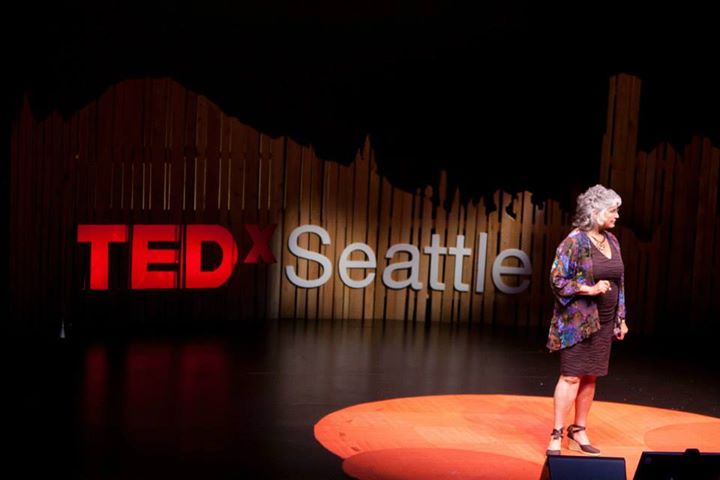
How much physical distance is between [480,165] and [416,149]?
716 mm

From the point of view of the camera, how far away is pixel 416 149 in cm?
1082

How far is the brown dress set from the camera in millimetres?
5688

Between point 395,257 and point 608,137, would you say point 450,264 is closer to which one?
point 395,257

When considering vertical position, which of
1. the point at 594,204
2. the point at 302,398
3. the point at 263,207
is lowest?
A: the point at 302,398

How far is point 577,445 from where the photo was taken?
5.92m

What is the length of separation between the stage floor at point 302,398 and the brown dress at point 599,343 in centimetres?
58

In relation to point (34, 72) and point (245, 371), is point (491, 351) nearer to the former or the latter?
point (245, 371)

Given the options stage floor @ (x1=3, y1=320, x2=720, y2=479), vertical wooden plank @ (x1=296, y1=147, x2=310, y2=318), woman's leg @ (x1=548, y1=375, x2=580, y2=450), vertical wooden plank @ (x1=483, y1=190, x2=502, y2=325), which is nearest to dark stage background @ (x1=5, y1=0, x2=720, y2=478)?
stage floor @ (x1=3, y1=320, x2=720, y2=479)

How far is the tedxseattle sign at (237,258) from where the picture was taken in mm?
9914

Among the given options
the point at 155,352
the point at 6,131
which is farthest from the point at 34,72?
the point at 155,352

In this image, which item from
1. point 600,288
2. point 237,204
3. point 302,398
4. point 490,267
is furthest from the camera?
point 490,267

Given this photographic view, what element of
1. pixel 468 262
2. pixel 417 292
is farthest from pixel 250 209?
pixel 468 262

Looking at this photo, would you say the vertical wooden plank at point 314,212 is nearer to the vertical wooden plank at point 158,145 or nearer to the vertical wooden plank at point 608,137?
the vertical wooden plank at point 158,145

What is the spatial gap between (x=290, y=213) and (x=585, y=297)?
5.40 m
